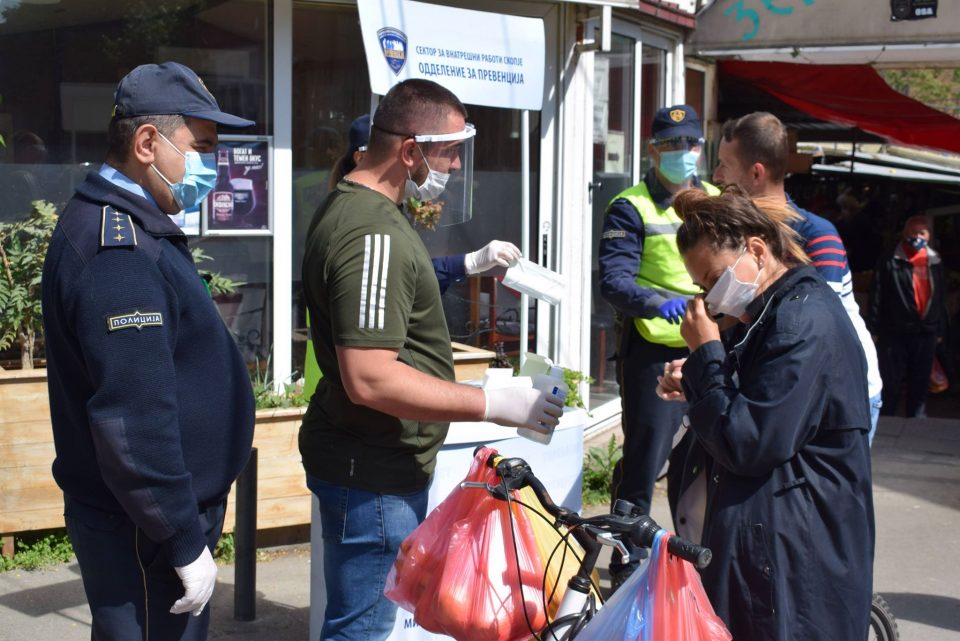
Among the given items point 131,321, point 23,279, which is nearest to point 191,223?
point 23,279

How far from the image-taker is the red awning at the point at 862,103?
10852 millimetres

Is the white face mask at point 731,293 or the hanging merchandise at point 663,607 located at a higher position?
the white face mask at point 731,293

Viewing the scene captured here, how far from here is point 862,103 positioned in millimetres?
11172

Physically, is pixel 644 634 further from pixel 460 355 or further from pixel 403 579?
pixel 460 355

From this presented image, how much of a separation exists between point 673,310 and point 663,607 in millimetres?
2240

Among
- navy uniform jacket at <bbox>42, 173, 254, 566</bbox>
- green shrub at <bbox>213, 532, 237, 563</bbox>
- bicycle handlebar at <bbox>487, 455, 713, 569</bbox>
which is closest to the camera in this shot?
bicycle handlebar at <bbox>487, 455, 713, 569</bbox>

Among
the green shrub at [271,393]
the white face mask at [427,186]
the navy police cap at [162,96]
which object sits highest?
the navy police cap at [162,96]

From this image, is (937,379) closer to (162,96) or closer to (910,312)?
(910,312)


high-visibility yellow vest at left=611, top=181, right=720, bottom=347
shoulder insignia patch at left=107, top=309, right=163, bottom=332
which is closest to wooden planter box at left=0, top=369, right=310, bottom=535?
high-visibility yellow vest at left=611, top=181, right=720, bottom=347

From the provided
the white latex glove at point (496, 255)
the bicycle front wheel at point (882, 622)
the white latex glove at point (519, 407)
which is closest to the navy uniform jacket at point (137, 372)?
the white latex glove at point (519, 407)

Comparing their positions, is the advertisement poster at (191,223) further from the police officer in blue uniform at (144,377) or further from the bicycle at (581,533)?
the bicycle at (581,533)

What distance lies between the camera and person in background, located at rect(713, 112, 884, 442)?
402cm

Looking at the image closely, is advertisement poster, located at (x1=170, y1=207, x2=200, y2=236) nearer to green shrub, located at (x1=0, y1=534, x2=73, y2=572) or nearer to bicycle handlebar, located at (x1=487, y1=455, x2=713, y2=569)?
green shrub, located at (x1=0, y1=534, x2=73, y2=572)

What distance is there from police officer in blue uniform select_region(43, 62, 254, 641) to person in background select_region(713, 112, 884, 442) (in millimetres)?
2241
